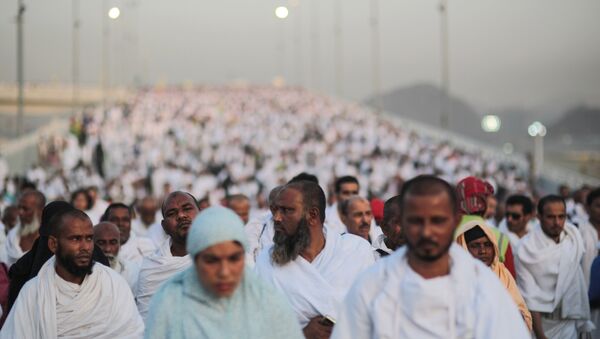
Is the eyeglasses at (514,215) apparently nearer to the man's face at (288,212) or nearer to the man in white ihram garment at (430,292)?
the man's face at (288,212)

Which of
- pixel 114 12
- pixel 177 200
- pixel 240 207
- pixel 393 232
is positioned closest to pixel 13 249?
pixel 240 207

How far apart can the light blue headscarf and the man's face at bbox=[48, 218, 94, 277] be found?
86.0 inches

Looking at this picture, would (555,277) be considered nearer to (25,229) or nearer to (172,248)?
(172,248)

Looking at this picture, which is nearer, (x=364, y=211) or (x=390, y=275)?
(x=390, y=275)

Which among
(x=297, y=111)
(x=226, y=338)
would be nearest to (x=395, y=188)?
(x=226, y=338)

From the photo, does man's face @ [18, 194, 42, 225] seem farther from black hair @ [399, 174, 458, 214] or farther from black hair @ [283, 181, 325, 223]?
black hair @ [399, 174, 458, 214]

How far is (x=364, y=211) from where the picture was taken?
9258 millimetres

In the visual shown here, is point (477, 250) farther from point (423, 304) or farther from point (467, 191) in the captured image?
point (423, 304)

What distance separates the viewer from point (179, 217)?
23.3ft

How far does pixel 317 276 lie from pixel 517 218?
4.89 metres

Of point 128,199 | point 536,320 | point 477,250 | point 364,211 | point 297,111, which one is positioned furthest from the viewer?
point 297,111

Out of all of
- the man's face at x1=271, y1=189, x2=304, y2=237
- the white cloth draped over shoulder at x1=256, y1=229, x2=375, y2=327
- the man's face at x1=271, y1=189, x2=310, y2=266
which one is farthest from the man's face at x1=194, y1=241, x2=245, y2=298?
the man's face at x1=271, y1=189, x2=304, y2=237

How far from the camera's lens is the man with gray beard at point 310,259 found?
5824 millimetres

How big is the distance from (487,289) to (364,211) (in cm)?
520
